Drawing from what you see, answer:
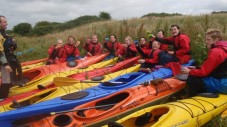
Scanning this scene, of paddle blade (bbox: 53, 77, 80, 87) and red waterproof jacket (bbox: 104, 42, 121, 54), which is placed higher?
red waterproof jacket (bbox: 104, 42, 121, 54)

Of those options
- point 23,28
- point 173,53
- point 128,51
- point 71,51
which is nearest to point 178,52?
point 173,53

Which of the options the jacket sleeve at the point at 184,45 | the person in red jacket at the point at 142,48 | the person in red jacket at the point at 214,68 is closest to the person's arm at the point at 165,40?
the jacket sleeve at the point at 184,45

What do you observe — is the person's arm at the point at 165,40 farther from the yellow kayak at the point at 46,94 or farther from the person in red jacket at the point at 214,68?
the person in red jacket at the point at 214,68

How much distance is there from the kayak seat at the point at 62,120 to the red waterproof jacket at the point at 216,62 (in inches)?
96.3

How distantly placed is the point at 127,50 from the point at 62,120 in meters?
4.96

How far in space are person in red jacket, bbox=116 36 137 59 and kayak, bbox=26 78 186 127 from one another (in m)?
3.41

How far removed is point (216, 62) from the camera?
493 cm

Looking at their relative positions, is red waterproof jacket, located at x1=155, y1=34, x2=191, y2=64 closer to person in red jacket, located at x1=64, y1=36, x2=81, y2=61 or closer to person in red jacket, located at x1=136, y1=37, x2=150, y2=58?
person in red jacket, located at x1=136, y1=37, x2=150, y2=58

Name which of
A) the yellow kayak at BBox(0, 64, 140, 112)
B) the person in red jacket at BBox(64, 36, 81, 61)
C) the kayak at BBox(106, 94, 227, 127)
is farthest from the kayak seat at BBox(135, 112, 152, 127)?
the person in red jacket at BBox(64, 36, 81, 61)

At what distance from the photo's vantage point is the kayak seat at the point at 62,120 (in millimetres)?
4758

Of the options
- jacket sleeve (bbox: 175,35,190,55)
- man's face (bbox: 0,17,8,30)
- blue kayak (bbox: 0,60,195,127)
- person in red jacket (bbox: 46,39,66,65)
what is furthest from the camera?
person in red jacket (bbox: 46,39,66,65)

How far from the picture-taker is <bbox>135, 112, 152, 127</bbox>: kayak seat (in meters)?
4.69

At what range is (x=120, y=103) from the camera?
518 cm

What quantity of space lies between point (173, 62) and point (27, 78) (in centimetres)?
447
